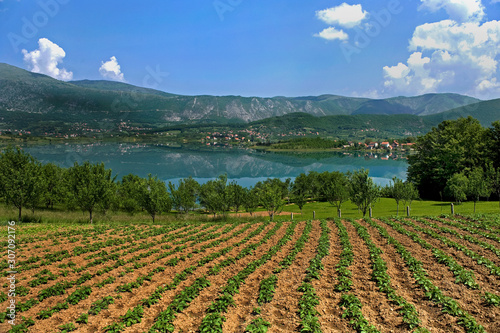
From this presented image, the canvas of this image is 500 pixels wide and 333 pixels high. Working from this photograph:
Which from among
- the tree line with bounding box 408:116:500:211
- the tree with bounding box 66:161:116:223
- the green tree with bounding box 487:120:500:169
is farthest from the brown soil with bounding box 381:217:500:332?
the green tree with bounding box 487:120:500:169

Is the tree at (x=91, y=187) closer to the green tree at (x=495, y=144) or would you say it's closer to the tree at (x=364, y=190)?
the tree at (x=364, y=190)

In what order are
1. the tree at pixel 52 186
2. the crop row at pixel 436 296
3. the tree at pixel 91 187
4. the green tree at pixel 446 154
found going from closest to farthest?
the crop row at pixel 436 296
the tree at pixel 91 187
the tree at pixel 52 186
the green tree at pixel 446 154

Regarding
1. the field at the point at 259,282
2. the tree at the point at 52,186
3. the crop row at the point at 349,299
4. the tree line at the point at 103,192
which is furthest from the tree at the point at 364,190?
the tree at the point at 52,186

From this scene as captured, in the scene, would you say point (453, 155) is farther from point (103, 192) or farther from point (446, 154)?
point (103, 192)

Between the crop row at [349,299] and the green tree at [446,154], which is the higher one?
the green tree at [446,154]

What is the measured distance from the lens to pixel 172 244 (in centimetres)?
1923

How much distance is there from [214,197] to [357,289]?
1217 inches

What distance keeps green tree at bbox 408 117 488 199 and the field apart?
4233 centimetres

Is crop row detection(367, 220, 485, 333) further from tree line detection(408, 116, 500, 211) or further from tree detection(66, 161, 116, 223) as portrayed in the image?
tree line detection(408, 116, 500, 211)

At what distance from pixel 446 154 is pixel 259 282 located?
2361 inches

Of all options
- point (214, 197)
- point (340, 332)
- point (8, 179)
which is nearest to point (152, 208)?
point (214, 197)

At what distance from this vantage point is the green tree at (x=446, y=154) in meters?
54.8

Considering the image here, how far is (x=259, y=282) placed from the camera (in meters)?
12.4

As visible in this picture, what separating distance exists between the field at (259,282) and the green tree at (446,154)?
42326 millimetres
